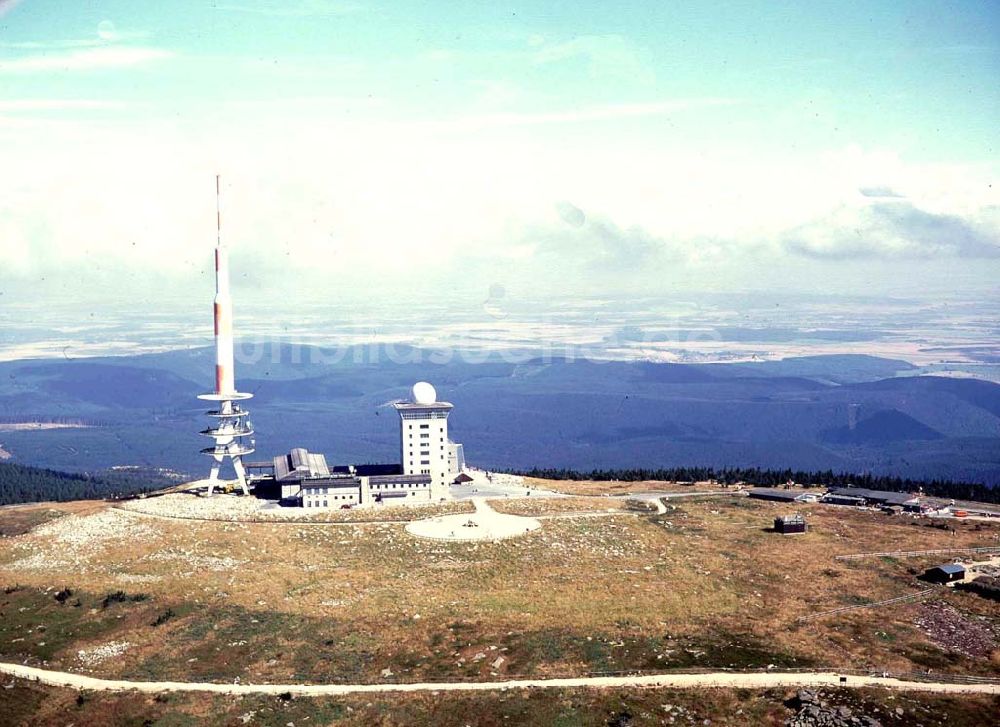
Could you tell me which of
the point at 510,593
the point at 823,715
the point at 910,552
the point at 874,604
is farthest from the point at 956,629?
the point at 510,593

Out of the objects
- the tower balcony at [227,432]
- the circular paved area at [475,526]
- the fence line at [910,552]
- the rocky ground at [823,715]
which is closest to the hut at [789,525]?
the fence line at [910,552]

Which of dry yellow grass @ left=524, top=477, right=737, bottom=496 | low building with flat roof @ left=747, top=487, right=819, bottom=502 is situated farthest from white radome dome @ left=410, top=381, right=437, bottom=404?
low building with flat roof @ left=747, top=487, right=819, bottom=502

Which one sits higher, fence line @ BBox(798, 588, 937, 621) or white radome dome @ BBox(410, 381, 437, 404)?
white radome dome @ BBox(410, 381, 437, 404)

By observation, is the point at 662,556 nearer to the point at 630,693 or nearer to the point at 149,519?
the point at 630,693

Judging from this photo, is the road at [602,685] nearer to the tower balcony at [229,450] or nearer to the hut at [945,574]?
the hut at [945,574]

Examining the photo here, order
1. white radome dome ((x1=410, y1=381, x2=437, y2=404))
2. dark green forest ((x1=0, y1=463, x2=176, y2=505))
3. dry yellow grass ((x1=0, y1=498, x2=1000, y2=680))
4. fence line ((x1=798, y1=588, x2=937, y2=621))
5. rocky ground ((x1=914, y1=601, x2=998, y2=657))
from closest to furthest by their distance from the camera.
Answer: dry yellow grass ((x1=0, y1=498, x2=1000, y2=680)) < rocky ground ((x1=914, y1=601, x2=998, y2=657)) < fence line ((x1=798, y1=588, x2=937, y2=621)) < white radome dome ((x1=410, y1=381, x2=437, y2=404)) < dark green forest ((x1=0, y1=463, x2=176, y2=505))

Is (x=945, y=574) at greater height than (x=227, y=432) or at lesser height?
lesser

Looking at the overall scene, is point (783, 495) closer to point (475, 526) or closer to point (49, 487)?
point (475, 526)

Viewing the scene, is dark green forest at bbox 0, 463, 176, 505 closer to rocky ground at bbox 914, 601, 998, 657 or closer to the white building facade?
the white building facade
